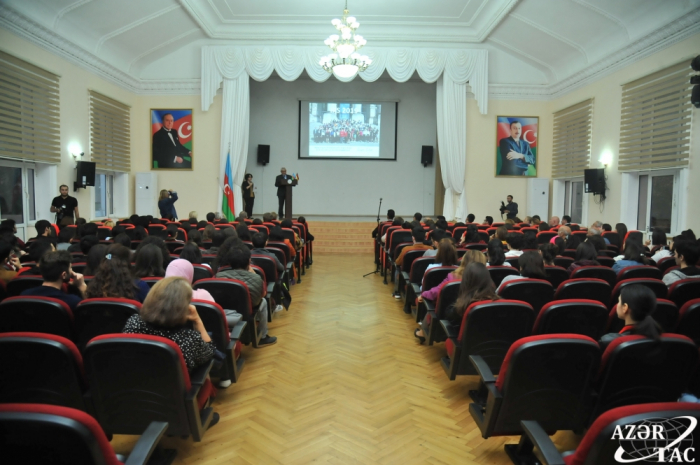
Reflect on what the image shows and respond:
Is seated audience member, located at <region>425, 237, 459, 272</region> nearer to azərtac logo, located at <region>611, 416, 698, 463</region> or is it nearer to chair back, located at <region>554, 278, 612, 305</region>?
chair back, located at <region>554, 278, 612, 305</region>

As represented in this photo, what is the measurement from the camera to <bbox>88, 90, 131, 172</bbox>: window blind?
10.9 meters

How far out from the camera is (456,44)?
12930 millimetres

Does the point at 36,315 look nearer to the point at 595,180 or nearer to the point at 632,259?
the point at 632,259

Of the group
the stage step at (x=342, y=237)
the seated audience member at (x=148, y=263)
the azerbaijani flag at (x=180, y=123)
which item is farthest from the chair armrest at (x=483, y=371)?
the azerbaijani flag at (x=180, y=123)

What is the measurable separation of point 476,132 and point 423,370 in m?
10.6

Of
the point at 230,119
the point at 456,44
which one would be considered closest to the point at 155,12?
the point at 230,119

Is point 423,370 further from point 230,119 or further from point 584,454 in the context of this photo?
point 230,119

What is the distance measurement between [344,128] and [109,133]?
701 cm

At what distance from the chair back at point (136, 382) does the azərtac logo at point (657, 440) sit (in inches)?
67.9

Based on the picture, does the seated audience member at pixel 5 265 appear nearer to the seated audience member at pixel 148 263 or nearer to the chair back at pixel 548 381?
the seated audience member at pixel 148 263

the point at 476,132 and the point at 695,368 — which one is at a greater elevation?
the point at 476,132

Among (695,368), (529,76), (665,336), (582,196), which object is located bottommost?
(695,368)

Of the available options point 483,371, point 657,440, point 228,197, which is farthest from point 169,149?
point 657,440

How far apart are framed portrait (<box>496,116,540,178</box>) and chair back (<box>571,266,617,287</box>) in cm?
966
